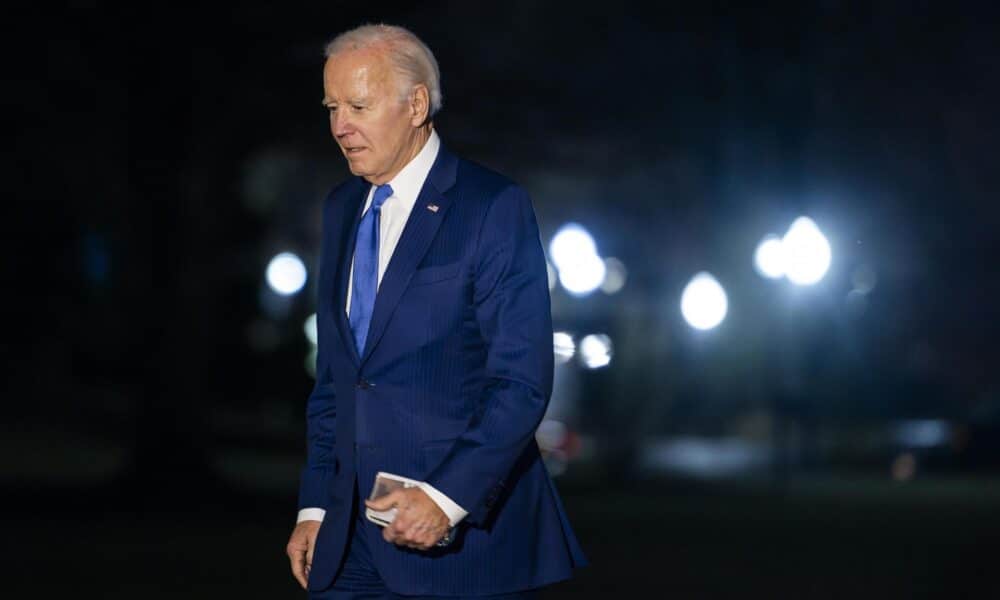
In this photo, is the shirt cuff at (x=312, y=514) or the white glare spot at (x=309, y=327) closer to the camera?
the shirt cuff at (x=312, y=514)

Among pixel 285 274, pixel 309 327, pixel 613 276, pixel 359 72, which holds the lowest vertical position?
pixel 359 72

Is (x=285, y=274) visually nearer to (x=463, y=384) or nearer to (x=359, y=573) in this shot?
(x=359, y=573)

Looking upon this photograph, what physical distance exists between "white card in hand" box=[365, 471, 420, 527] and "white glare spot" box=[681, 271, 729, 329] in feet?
87.8

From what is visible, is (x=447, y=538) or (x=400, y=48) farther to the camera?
(x=400, y=48)

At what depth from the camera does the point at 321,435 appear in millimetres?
4684

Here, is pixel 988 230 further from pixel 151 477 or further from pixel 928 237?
pixel 151 477

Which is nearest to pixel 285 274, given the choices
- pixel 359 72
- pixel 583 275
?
pixel 583 275

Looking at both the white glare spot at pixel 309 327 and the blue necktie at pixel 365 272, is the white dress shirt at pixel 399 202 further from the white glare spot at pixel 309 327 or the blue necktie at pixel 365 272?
the white glare spot at pixel 309 327

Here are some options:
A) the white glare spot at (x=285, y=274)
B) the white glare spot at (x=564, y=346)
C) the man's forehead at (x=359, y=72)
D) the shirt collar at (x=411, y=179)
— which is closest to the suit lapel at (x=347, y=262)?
the shirt collar at (x=411, y=179)

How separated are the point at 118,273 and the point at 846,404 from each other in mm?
16832

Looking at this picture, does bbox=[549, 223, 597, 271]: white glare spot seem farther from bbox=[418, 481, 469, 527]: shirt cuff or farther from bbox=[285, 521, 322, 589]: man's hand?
bbox=[418, 481, 469, 527]: shirt cuff

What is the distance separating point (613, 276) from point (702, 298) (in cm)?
502

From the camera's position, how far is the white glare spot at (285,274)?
1545 inches

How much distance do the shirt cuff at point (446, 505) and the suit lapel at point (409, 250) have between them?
0.37 meters
